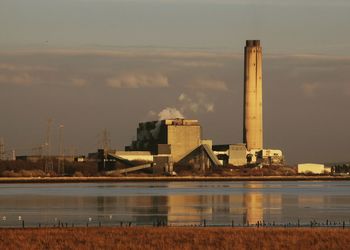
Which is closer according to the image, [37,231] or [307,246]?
[307,246]

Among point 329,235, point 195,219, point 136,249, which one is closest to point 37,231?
point 136,249

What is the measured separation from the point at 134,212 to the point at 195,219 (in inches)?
526

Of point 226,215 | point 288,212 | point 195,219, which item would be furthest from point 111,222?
point 288,212

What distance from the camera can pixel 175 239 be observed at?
143 ft

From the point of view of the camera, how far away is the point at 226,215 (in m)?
72.1

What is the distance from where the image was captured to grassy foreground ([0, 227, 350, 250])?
4062 centimetres

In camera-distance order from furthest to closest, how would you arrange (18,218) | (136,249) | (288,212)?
(288,212)
(18,218)
(136,249)

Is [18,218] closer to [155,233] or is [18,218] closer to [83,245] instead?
[155,233]

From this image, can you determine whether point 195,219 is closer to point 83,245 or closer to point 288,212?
point 288,212

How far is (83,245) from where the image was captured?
40.9 meters

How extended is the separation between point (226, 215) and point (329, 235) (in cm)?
2720

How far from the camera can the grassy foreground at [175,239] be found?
40625 millimetres

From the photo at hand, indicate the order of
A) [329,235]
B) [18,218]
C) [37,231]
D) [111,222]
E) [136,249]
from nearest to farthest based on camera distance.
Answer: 1. [136,249]
2. [329,235]
3. [37,231]
4. [111,222]
5. [18,218]

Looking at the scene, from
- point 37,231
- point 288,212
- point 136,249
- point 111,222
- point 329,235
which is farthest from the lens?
point 288,212
